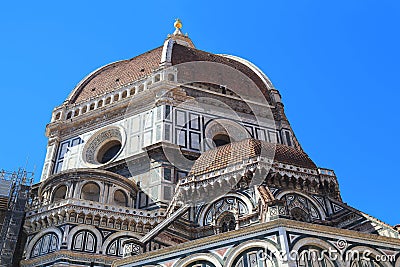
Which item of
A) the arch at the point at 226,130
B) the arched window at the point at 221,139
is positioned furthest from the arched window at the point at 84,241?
the arched window at the point at 221,139

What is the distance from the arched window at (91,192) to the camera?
15867 mm

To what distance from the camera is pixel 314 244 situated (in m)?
9.45

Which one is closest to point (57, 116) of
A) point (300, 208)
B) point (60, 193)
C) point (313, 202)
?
point (60, 193)

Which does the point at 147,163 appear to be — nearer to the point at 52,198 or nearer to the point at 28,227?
the point at 52,198

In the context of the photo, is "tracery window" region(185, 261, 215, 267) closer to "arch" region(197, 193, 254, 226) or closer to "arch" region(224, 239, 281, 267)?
"arch" region(224, 239, 281, 267)

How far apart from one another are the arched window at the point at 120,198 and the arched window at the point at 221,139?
5.76 metres

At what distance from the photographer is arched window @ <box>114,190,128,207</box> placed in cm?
1638

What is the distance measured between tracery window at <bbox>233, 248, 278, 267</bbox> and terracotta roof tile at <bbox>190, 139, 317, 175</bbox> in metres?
4.93

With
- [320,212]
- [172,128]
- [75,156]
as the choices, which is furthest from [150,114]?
[320,212]

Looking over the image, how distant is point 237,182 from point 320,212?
9.61 feet

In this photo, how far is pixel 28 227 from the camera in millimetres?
15000

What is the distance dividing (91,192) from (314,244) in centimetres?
963

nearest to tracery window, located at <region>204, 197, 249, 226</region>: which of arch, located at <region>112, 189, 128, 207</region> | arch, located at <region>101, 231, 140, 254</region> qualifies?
arch, located at <region>101, 231, 140, 254</region>

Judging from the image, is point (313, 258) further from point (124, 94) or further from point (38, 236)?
point (124, 94)
